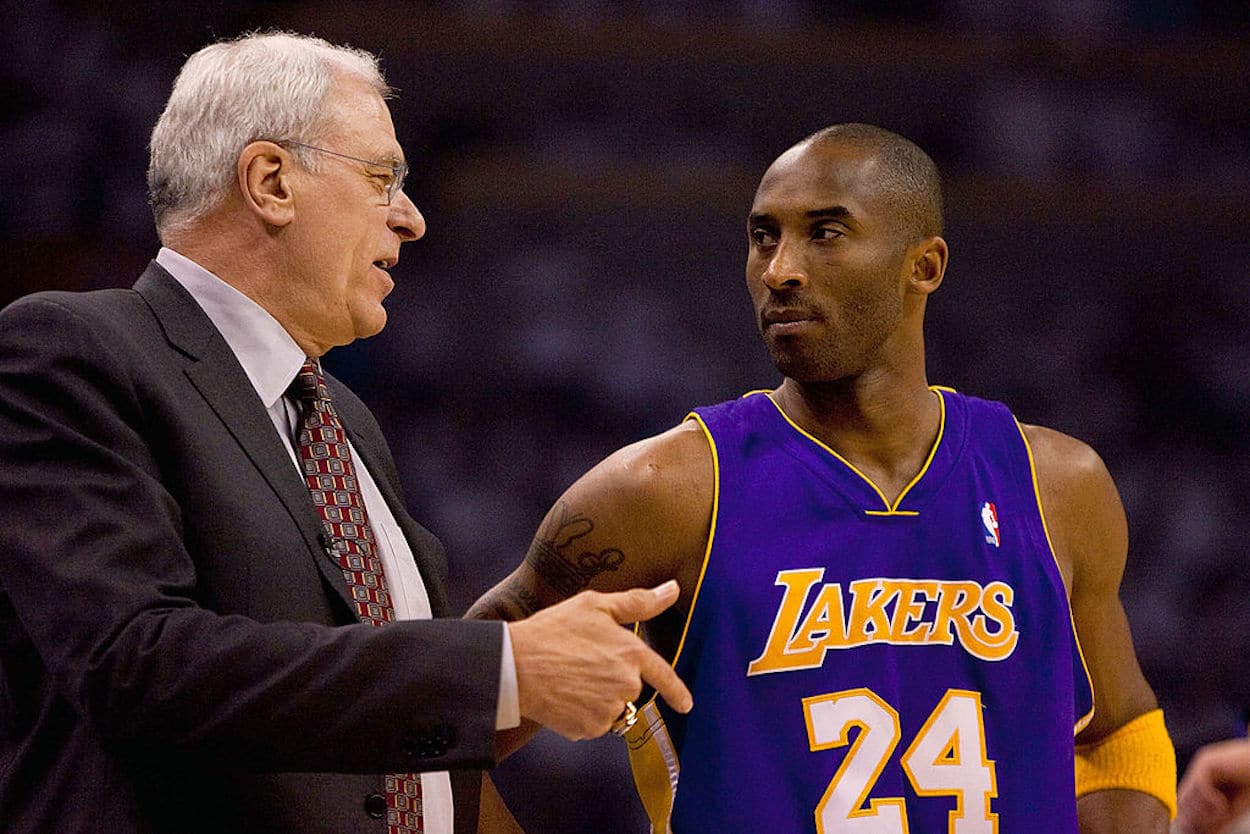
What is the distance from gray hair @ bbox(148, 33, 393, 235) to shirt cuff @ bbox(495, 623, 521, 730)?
75 centimetres

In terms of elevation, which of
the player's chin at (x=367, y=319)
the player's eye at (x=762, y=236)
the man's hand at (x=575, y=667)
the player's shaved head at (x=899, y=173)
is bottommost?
the man's hand at (x=575, y=667)

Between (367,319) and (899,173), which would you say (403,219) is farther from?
(899,173)

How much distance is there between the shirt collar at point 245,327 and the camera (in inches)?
74.9

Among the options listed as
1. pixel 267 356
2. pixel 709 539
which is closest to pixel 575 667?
pixel 267 356

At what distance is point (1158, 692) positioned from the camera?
216 inches

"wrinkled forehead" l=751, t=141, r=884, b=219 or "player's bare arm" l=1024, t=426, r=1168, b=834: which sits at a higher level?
"wrinkled forehead" l=751, t=141, r=884, b=219

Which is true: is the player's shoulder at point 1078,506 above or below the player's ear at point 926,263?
below

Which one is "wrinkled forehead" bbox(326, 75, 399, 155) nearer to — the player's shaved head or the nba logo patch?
the player's shaved head

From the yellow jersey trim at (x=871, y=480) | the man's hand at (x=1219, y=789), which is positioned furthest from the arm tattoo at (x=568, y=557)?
the man's hand at (x=1219, y=789)

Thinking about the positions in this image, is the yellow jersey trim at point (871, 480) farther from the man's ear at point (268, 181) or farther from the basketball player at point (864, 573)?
the man's ear at point (268, 181)

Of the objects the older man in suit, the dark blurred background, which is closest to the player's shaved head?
the older man in suit

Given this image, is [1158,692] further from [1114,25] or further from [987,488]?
[1114,25]

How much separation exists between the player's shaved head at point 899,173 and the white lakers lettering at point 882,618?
1.91 ft

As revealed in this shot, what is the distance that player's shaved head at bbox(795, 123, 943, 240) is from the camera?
2416 millimetres
